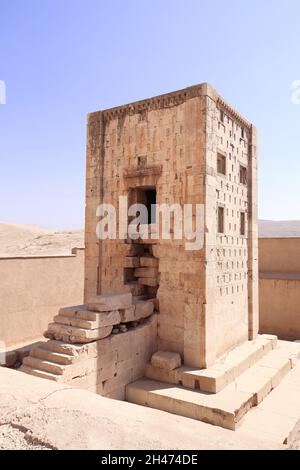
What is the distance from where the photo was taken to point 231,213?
9.28 meters

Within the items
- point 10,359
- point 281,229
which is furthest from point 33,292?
point 281,229

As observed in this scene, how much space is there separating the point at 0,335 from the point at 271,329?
1020cm

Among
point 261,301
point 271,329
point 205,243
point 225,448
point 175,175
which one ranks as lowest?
point 271,329

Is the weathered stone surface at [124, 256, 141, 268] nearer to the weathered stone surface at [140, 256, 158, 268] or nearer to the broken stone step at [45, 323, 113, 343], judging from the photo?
the weathered stone surface at [140, 256, 158, 268]

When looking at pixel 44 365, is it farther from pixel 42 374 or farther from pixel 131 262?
pixel 131 262

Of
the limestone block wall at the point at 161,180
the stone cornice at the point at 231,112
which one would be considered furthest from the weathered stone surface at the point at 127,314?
the stone cornice at the point at 231,112

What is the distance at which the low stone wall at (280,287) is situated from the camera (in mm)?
14039

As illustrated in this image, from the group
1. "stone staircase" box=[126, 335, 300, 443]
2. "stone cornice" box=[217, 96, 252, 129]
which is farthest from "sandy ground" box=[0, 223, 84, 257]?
"stone staircase" box=[126, 335, 300, 443]

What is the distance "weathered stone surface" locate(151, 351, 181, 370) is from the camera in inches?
295

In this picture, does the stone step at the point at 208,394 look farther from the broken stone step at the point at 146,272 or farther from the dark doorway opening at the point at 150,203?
the dark doorway opening at the point at 150,203

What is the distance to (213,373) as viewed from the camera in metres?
7.22

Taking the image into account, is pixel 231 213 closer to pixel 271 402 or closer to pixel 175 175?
pixel 175 175
